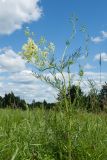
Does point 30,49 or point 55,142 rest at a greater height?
point 30,49

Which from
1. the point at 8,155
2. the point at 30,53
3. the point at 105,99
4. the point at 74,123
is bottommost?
the point at 8,155

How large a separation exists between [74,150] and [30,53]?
1150mm

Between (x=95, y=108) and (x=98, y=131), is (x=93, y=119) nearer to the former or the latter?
(x=95, y=108)

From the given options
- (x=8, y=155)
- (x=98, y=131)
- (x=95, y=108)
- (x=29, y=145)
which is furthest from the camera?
(x=95, y=108)

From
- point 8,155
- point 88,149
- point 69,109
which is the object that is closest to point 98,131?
point 88,149

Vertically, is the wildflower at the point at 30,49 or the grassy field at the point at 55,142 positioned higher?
the wildflower at the point at 30,49

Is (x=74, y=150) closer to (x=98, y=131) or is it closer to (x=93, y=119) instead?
(x=98, y=131)

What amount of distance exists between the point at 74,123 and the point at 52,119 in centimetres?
67

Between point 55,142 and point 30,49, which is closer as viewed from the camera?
point 30,49

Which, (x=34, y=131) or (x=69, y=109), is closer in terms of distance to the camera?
(x=69, y=109)

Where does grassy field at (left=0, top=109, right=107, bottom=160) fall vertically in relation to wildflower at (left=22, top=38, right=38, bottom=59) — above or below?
below

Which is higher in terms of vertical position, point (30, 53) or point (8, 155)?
point (30, 53)

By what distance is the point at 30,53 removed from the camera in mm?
4359

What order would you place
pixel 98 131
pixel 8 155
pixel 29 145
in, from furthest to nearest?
pixel 98 131, pixel 29 145, pixel 8 155
